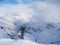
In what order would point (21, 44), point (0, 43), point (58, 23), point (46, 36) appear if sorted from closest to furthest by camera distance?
point (0, 43)
point (21, 44)
point (46, 36)
point (58, 23)

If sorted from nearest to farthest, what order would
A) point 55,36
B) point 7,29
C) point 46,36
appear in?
point 55,36, point 46,36, point 7,29

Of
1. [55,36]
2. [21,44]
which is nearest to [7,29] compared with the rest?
[55,36]

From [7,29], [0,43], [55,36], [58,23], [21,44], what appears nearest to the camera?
[0,43]

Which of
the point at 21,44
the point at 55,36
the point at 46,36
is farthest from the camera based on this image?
the point at 46,36

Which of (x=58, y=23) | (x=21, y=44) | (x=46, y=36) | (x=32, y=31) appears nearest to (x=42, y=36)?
(x=46, y=36)

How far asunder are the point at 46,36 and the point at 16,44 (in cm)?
3754

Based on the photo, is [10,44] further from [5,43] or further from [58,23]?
[58,23]

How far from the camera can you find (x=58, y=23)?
3612 inches

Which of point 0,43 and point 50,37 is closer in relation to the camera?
point 0,43

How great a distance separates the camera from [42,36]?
6662cm

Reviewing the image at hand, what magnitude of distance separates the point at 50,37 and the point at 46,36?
122cm

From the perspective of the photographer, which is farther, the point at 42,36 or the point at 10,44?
the point at 42,36

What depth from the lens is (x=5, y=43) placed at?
83.8ft

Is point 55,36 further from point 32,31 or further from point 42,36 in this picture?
point 32,31
